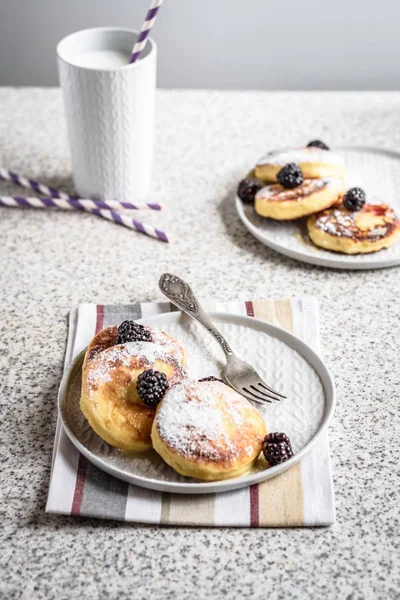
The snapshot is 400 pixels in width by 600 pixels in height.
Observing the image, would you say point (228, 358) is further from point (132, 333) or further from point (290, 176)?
point (290, 176)

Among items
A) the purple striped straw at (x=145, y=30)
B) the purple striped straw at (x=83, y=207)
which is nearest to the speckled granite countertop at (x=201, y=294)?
the purple striped straw at (x=83, y=207)

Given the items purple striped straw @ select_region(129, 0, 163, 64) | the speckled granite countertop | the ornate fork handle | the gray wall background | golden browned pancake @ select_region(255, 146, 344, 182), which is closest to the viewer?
the speckled granite countertop

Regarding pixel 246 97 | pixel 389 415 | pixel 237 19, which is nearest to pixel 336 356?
pixel 389 415

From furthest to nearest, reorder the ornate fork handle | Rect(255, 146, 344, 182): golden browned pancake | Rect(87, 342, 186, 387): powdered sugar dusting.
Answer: Rect(255, 146, 344, 182): golden browned pancake
the ornate fork handle
Rect(87, 342, 186, 387): powdered sugar dusting

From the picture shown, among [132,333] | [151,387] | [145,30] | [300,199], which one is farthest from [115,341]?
[145,30]

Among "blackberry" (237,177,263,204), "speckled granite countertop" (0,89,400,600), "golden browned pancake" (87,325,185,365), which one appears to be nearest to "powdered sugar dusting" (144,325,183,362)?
"golden browned pancake" (87,325,185,365)

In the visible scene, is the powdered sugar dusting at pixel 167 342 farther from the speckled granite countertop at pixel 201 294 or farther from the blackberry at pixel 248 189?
the blackberry at pixel 248 189

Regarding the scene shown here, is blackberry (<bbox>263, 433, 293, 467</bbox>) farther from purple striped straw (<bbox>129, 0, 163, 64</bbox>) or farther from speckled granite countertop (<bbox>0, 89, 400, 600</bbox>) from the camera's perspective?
purple striped straw (<bbox>129, 0, 163, 64</bbox>)
